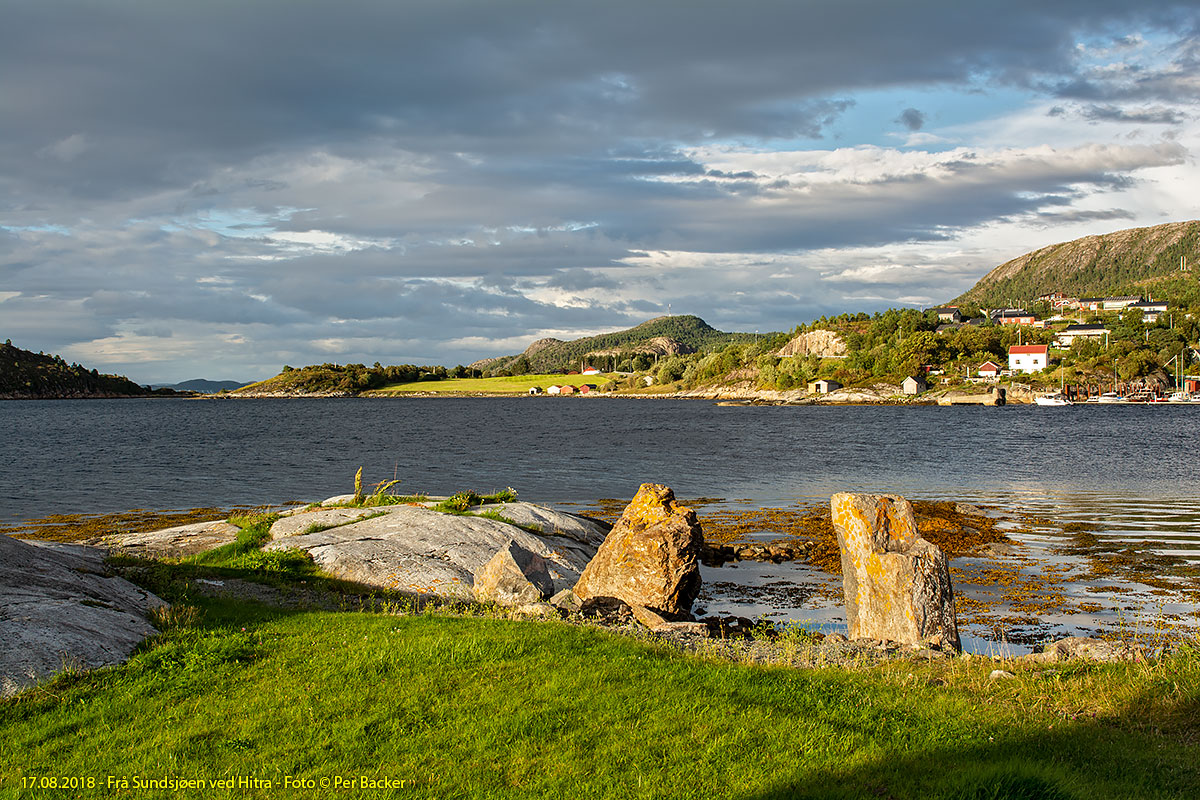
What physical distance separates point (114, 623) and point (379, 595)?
6.16 metres

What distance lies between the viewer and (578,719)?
26.4 ft

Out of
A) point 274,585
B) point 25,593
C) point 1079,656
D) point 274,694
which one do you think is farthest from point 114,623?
point 1079,656

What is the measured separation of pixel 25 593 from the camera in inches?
439

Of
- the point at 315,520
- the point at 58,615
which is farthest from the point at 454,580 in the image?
the point at 58,615

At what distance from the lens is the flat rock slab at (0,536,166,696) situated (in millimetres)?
9430

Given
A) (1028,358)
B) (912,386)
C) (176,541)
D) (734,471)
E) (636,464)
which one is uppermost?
(1028,358)

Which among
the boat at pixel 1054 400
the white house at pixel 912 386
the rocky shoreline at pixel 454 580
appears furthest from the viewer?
the white house at pixel 912 386

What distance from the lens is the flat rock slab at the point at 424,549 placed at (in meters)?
17.6

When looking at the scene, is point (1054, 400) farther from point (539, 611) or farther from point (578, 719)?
point (578, 719)

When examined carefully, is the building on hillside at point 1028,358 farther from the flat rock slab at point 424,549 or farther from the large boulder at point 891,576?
the large boulder at point 891,576

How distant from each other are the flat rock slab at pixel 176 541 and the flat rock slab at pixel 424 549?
7.49 feet

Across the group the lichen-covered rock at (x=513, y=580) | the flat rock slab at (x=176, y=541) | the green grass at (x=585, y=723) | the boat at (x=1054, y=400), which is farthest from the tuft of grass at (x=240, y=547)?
the boat at (x=1054, y=400)

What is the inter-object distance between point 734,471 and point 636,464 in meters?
7.87

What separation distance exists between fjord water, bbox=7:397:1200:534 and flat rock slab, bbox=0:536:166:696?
28.5 meters
